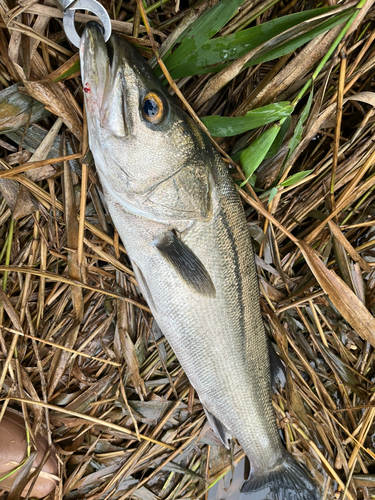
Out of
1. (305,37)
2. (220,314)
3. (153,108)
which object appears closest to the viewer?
(153,108)

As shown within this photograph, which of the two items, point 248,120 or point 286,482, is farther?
point 286,482

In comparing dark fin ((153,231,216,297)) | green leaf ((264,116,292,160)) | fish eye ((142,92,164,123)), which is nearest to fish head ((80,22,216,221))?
fish eye ((142,92,164,123))

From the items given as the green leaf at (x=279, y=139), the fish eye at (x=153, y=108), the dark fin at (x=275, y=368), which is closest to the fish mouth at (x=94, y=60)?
the fish eye at (x=153, y=108)

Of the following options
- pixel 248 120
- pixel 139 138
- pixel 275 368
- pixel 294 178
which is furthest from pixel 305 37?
pixel 275 368

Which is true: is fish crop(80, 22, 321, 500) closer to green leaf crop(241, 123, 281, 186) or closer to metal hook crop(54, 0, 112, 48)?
metal hook crop(54, 0, 112, 48)

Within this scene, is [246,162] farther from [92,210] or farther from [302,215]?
[92,210]

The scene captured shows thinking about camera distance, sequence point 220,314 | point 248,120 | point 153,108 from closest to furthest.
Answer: point 153,108
point 248,120
point 220,314

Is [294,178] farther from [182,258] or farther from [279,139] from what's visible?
[182,258]

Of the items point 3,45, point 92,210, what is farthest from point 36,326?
point 3,45
